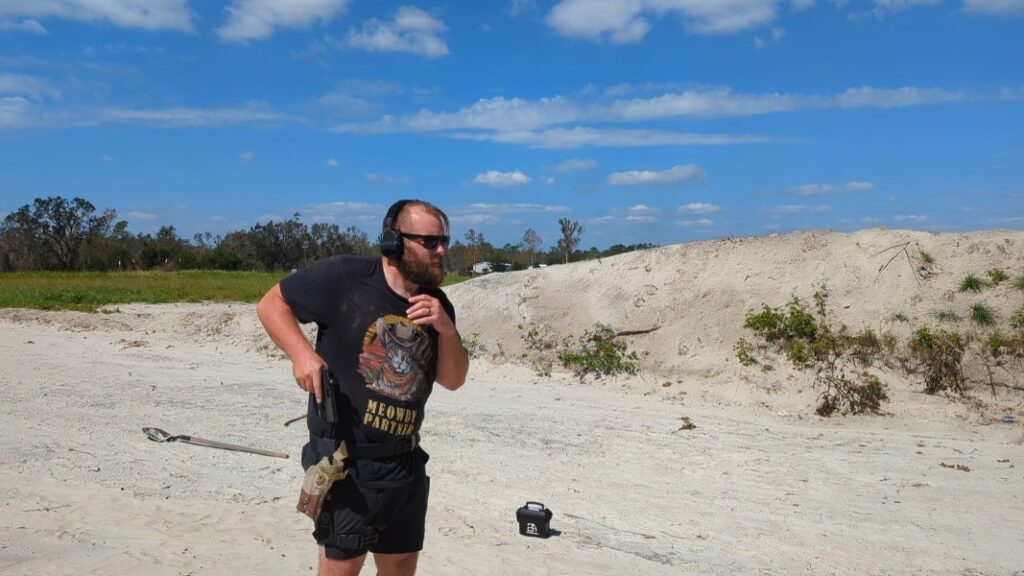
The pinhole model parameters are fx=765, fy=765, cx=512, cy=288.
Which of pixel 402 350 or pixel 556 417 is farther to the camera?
pixel 556 417

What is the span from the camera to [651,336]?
1212 cm

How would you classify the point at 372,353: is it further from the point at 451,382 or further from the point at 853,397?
the point at 853,397

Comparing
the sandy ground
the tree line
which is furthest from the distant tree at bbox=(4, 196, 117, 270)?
the sandy ground

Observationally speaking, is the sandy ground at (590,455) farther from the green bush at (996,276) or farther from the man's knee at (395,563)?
the man's knee at (395,563)

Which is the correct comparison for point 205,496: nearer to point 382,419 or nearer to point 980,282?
point 382,419

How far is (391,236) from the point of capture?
2.98 meters

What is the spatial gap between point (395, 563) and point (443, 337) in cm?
97

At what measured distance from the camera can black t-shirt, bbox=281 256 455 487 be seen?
9.64 ft

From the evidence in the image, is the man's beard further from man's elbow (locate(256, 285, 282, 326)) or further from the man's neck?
man's elbow (locate(256, 285, 282, 326))

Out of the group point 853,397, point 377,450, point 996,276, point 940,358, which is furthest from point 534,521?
point 996,276

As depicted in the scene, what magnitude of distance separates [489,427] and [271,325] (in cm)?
624

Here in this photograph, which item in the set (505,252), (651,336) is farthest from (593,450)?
(505,252)

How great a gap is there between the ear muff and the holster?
2.56 feet

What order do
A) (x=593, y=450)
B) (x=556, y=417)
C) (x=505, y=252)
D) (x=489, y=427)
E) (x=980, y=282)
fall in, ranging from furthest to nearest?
(x=505, y=252), (x=980, y=282), (x=556, y=417), (x=489, y=427), (x=593, y=450)
